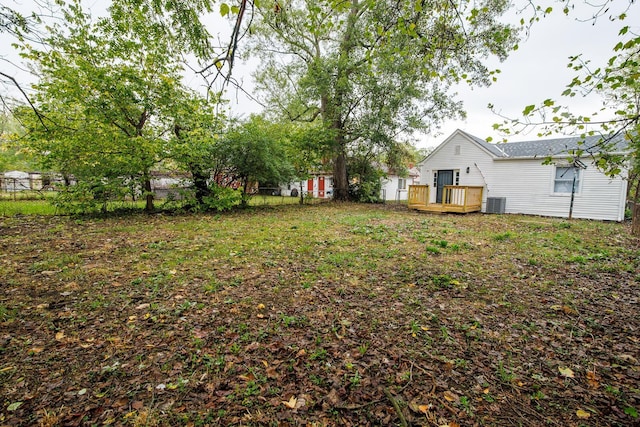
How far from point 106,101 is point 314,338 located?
9.60 metres

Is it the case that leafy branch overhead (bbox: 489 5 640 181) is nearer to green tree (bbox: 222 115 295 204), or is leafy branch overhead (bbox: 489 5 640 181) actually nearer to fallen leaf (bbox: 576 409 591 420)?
fallen leaf (bbox: 576 409 591 420)

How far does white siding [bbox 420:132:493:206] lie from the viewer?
545 inches

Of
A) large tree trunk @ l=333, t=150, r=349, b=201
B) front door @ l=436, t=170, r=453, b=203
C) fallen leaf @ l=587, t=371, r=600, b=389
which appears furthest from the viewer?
large tree trunk @ l=333, t=150, r=349, b=201

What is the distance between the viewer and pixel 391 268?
4676 millimetres

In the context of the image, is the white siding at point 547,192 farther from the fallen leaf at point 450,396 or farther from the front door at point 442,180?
the fallen leaf at point 450,396

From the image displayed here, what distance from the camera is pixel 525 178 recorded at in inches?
508

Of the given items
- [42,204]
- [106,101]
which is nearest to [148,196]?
[106,101]

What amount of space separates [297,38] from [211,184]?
34.2 ft

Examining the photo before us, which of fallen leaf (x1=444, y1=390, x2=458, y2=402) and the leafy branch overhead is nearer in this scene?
fallen leaf (x1=444, y1=390, x2=458, y2=402)

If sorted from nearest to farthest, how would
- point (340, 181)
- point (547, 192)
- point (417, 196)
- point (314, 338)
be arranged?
point (314, 338) → point (547, 192) → point (417, 196) → point (340, 181)

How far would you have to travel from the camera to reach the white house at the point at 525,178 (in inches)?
441

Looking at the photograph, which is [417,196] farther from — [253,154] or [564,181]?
[253,154]

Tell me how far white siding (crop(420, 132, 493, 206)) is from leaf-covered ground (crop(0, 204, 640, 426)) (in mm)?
9428

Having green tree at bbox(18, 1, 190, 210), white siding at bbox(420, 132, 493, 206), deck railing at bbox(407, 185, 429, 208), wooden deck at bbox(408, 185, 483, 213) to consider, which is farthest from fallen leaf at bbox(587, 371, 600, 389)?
white siding at bbox(420, 132, 493, 206)
